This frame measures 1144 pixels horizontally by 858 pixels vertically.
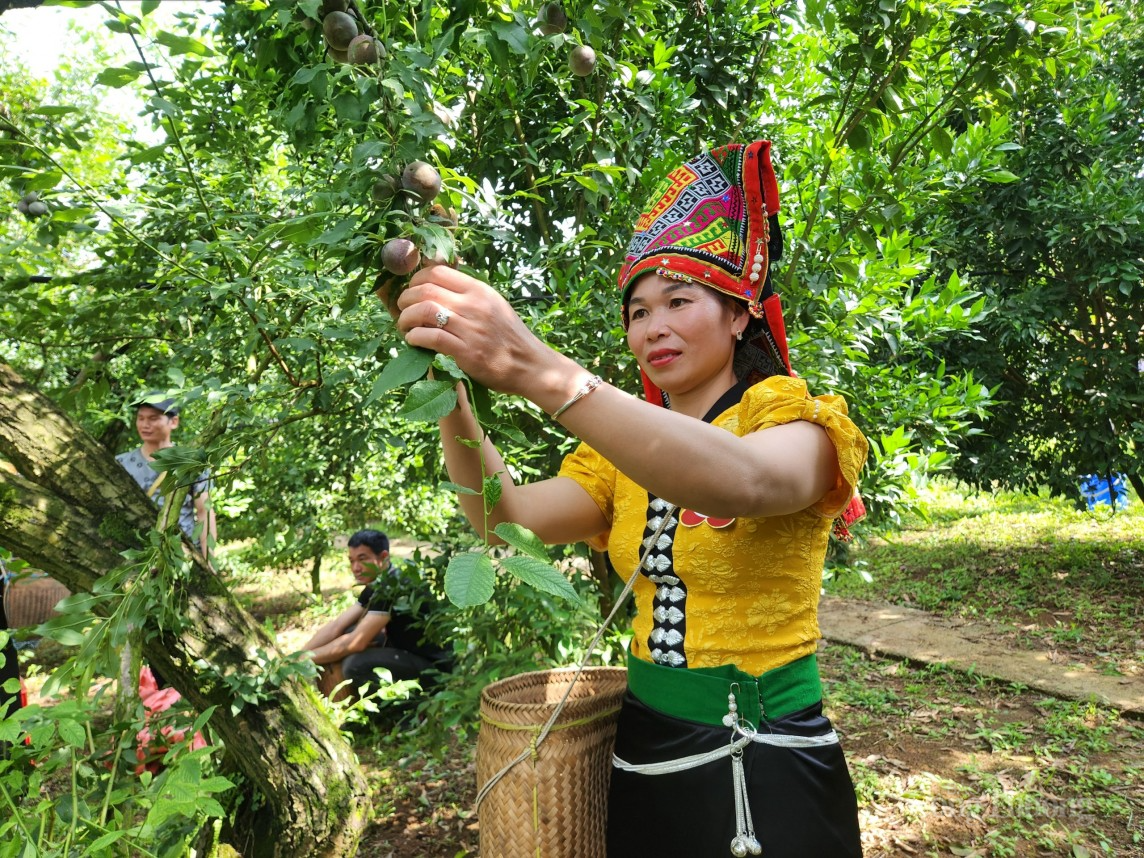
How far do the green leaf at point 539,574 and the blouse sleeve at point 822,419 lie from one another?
0.46 meters

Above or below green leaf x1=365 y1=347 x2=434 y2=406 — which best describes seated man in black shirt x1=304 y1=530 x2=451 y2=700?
below

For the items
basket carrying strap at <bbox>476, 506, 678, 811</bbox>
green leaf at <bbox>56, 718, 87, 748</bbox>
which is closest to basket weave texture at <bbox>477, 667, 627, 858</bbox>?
basket carrying strap at <bbox>476, 506, 678, 811</bbox>

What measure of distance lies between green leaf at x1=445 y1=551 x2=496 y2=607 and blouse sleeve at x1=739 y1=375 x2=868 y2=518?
1.77ft

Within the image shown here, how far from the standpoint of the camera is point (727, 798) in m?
1.31

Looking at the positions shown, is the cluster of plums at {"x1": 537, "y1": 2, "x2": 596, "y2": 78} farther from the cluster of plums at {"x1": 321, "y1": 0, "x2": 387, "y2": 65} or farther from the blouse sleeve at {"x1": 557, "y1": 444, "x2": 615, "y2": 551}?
the blouse sleeve at {"x1": 557, "y1": 444, "x2": 615, "y2": 551}

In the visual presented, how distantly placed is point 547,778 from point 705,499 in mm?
672

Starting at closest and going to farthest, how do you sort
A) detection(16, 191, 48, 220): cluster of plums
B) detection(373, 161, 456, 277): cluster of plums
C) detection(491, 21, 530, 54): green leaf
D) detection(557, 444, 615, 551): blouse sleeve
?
1. detection(373, 161, 456, 277): cluster of plums
2. detection(491, 21, 530, 54): green leaf
3. detection(557, 444, 615, 551): blouse sleeve
4. detection(16, 191, 48, 220): cluster of plums

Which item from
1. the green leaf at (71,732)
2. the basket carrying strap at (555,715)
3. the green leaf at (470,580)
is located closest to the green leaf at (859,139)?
the basket carrying strap at (555,715)

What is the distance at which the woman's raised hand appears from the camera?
1038mm

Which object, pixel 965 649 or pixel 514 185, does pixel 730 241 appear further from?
pixel 965 649

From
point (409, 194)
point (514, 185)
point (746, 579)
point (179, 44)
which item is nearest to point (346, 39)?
point (409, 194)

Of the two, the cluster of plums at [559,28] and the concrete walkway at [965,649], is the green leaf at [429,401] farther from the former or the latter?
the concrete walkway at [965,649]

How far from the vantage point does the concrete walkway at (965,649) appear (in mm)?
4555

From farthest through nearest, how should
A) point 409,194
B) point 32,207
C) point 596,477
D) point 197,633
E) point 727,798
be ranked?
point 197,633, point 32,207, point 596,477, point 727,798, point 409,194
